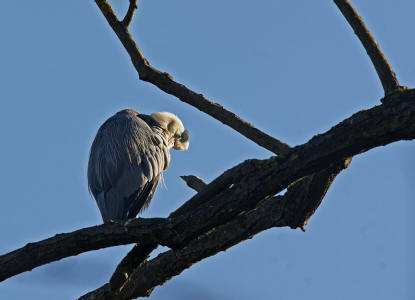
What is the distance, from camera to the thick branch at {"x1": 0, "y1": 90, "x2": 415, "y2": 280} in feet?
10.6

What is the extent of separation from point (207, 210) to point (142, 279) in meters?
1.39

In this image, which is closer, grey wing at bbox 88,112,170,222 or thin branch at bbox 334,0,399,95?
thin branch at bbox 334,0,399,95

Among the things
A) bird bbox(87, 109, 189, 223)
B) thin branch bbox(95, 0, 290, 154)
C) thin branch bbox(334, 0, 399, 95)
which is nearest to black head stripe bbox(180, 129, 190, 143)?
bird bbox(87, 109, 189, 223)

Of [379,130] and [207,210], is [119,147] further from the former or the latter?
[379,130]

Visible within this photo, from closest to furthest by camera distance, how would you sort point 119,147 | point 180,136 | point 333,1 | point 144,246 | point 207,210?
1. point 207,210
2. point 144,246
3. point 333,1
4. point 119,147
5. point 180,136

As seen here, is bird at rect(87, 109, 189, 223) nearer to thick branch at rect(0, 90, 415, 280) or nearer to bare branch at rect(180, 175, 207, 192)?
bare branch at rect(180, 175, 207, 192)

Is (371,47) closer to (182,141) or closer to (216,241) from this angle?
(216,241)

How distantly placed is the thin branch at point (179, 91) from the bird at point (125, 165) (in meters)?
1.81

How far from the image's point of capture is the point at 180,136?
30.8 ft

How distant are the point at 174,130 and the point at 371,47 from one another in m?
5.54

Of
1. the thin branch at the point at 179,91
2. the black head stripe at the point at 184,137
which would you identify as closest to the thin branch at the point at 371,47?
the thin branch at the point at 179,91

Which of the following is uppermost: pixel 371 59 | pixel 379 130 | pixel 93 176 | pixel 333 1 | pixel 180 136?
pixel 180 136

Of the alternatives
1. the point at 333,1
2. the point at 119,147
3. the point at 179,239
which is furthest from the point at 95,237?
the point at 119,147

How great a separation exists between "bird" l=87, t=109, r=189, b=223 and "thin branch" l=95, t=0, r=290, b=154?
5.95ft
